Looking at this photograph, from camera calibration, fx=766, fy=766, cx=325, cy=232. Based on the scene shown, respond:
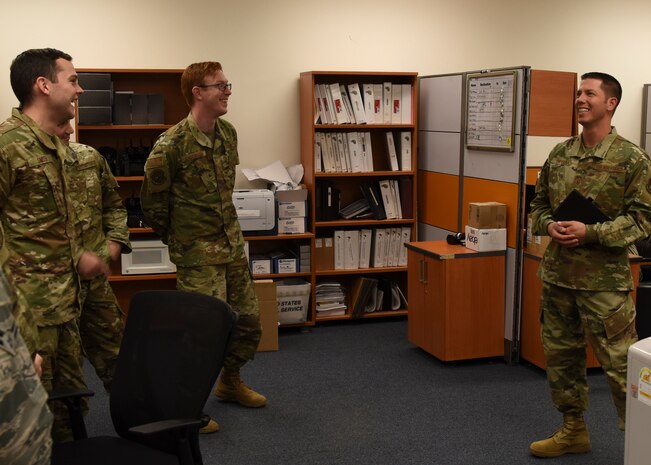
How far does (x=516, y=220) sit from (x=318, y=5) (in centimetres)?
229

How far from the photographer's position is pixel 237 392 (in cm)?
399

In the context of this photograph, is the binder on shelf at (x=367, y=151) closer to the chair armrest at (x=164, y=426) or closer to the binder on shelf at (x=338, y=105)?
the binder on shelf at (x=338, y=105)

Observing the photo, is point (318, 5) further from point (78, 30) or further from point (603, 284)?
point (603, 284)

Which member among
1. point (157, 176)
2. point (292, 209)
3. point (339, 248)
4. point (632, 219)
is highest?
point (157, 176)

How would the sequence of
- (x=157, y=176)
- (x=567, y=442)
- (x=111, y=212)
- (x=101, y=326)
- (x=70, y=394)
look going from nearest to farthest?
(x=70, y=394), (x=101, y=326), (x=111, y=212), (x=567, y=442), (x=157, y=176)

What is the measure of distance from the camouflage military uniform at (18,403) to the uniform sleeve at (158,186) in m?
2.13

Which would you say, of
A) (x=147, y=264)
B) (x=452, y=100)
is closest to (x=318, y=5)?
(x=452, y=100)

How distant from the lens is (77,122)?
5012mm

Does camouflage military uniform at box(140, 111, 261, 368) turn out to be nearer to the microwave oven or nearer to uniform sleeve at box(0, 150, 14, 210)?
uniform sleeve at box(0, 150, 14, 210)

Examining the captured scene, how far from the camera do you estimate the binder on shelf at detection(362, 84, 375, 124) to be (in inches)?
215

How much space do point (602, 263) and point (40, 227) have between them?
2169 millimetres

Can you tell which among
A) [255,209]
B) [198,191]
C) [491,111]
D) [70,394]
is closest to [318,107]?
[255,209]

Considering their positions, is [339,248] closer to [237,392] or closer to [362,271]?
[362,271]

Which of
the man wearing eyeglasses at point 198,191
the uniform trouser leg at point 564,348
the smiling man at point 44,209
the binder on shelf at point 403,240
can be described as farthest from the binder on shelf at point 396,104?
the smiling man at point 44,209
